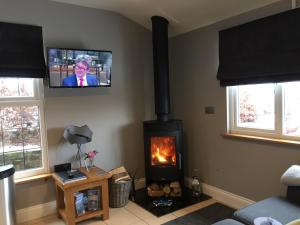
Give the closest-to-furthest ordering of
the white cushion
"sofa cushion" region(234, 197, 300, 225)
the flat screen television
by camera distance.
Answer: "sofa cushion" region(234, 197, 300, 225) < the white cushion < the flat screen television

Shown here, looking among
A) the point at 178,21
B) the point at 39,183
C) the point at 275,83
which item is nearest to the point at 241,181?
the point at 275,83

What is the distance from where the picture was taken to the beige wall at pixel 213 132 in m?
2.63

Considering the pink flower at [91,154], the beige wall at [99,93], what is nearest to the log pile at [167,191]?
the beige wall at [99,93]

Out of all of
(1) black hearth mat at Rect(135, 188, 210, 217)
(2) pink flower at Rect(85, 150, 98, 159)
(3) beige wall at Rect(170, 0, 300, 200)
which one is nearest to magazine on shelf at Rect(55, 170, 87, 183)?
(2) pink flower at Rect(85, 150, 98, 159)

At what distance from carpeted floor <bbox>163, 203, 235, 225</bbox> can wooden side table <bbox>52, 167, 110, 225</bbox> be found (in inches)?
28.8

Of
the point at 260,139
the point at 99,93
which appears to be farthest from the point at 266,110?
the point at 99,93

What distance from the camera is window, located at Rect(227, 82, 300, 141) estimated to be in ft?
8.20

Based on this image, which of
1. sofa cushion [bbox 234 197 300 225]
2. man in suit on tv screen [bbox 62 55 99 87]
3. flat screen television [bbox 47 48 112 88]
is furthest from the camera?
man in suit on tv screen [bbox 62 55 99 87]

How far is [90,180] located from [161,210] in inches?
35.5

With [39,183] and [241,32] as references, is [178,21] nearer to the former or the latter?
[241,32]

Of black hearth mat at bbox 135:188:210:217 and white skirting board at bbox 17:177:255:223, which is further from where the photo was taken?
black hearth mat at bbox 135:188:210:217

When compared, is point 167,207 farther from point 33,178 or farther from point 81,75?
point 81,75

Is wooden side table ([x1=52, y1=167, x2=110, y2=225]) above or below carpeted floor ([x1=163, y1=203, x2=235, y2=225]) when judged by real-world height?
above

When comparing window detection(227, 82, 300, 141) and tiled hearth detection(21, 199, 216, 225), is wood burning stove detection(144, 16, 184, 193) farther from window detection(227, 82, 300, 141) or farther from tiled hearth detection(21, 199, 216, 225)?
window detection(227, 82, 300, 141)
